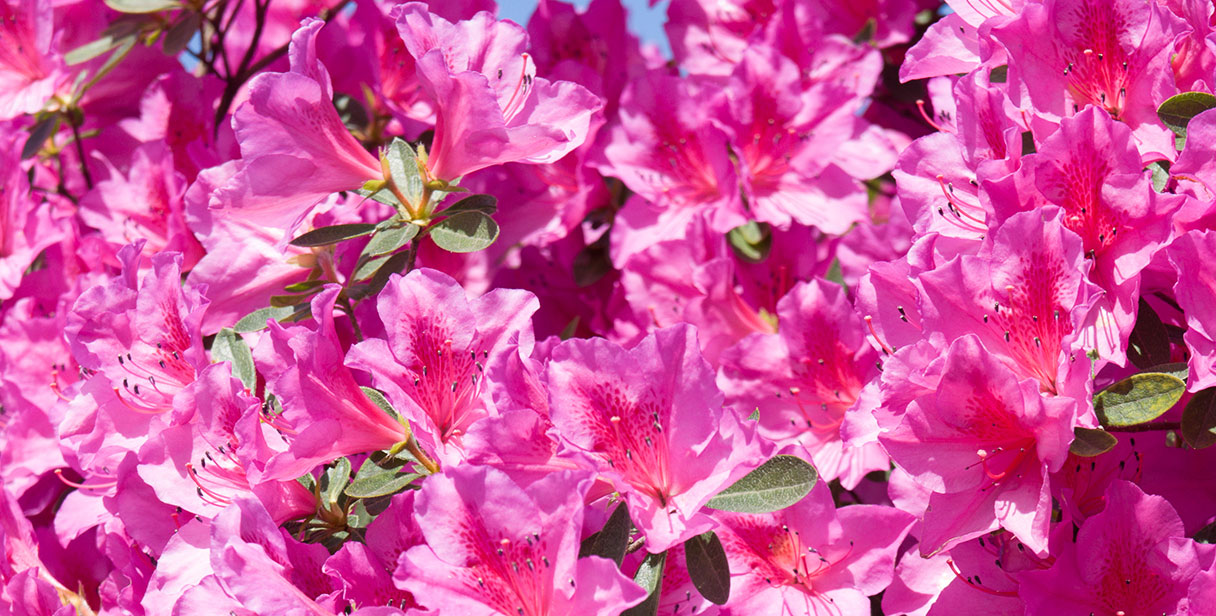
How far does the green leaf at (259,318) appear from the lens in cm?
153

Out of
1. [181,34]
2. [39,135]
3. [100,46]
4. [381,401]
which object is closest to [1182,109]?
[381,401]

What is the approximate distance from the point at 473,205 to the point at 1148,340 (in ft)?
2.78

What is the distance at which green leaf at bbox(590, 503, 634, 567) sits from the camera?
115 centimetres

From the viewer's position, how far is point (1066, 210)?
127 centimetres

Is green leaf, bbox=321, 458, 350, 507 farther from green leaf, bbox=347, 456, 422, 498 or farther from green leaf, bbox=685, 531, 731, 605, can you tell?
green leaf, bbox=685, 531, 731, 605

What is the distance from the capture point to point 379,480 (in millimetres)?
1279

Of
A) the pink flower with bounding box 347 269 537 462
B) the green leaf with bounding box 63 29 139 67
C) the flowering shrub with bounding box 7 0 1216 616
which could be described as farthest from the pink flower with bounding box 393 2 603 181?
the green leaf with bounding box 63 29 139 67

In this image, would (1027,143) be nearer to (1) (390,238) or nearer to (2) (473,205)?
(2) (473,205)

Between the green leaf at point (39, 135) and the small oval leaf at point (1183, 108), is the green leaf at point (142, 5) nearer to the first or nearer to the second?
the green leaf at point (39, 135)

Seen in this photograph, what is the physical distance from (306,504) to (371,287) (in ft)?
1.06

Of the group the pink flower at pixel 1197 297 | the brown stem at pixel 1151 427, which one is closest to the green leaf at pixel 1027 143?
the pink flower at pixel 1197 297

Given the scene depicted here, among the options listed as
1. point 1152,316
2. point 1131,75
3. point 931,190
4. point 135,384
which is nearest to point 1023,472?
point 1152,316

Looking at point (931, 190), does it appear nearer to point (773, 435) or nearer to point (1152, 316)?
point (1152, 316)

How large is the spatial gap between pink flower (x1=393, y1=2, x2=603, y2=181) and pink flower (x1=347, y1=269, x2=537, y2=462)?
22cm
